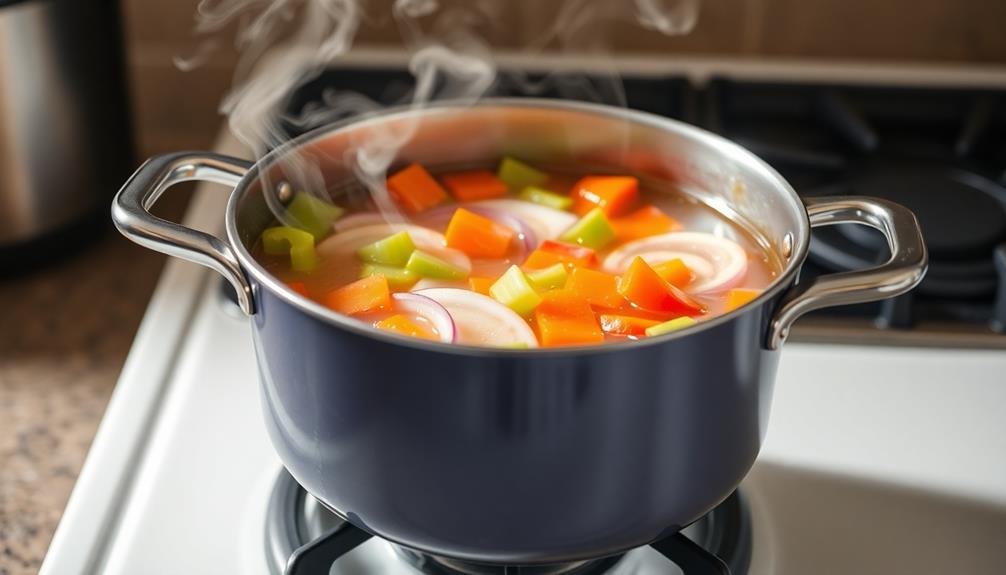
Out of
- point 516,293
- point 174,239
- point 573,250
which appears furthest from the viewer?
point 573,250

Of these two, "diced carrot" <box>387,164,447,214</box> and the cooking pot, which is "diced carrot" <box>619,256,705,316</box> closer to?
the cooking pot

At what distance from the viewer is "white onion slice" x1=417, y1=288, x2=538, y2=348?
72 centimetres

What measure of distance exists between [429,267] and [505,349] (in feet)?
0.91

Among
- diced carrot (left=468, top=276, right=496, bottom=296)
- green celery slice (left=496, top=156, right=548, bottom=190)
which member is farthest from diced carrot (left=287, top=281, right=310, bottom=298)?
green celery slice (left=496, top=156, right=548, bottom=190)

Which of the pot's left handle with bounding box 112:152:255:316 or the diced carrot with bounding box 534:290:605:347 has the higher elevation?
the pot's left handle with bounding box 112:152:255:316

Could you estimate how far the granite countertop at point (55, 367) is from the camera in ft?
2.88

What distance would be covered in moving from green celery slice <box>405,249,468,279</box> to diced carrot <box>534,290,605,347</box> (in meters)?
0.09

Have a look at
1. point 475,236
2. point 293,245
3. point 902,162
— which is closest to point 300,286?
point 293,245

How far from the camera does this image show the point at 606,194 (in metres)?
0.93

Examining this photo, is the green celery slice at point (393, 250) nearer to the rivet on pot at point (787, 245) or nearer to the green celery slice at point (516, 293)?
the green celery slice at point (516, 293)

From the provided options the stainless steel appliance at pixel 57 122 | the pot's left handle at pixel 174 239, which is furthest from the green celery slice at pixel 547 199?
the stainless steel appliance at pixel 57 122

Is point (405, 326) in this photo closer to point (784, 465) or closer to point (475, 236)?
point (475, 236)

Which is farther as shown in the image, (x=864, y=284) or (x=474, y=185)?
(x=474, y=185)

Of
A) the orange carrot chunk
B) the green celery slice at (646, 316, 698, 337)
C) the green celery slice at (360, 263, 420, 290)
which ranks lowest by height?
the green celery slice at (360, 263, 420, 290)
